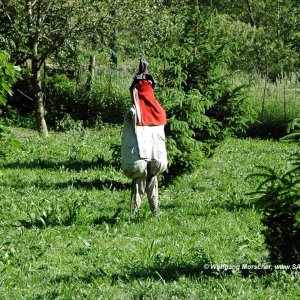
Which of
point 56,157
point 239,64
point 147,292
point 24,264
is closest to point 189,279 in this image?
point 147,292

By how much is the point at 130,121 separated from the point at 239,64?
19553mm

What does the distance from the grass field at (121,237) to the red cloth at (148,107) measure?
128 centimetres

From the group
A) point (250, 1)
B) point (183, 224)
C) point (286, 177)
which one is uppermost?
point (250, 1)

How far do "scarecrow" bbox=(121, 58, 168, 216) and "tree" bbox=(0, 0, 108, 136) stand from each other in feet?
31.4

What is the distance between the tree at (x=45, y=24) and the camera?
1923 cm

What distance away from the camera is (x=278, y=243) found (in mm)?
6777

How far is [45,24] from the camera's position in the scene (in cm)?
2022

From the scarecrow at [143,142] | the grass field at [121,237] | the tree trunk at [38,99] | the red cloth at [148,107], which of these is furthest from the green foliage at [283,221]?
the tree trunk at [38,99]

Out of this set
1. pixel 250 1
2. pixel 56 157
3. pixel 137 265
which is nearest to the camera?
pixel 137 265

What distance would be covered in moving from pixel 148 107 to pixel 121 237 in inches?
76.8

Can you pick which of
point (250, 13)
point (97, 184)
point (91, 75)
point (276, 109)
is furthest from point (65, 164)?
point (250, 13)

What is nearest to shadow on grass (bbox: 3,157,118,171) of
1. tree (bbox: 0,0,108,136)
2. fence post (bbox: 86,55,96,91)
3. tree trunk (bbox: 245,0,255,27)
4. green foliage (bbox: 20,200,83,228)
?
green foliage (bbox: 20,200,83,228)

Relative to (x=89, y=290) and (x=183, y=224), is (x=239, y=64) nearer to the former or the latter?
(x=183, y=224)

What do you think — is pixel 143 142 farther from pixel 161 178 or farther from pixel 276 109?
pixel 276 109
